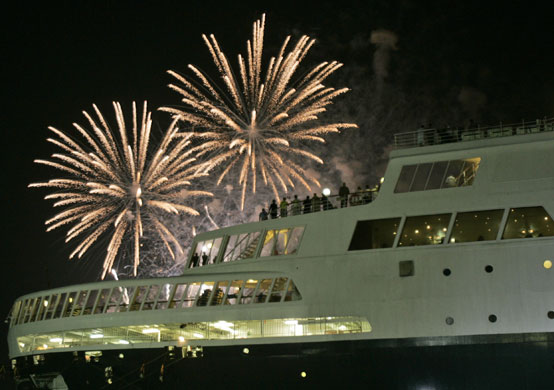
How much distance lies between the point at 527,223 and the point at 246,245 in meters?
9.87

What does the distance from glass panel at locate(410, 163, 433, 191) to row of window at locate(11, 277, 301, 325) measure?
524 cm

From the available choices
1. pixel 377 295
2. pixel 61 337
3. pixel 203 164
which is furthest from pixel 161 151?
pixel 377 295

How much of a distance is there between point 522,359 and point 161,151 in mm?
20892

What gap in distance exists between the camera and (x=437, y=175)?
19.8 m


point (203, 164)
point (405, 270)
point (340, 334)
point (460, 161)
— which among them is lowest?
point (340, 334)

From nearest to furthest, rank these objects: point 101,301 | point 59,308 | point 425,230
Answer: point 425,230
point 101,301
point 59,308

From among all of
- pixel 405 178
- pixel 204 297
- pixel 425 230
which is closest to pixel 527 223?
pixel 425 230

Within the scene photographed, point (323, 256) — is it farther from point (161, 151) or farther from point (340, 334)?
point (161, 151)

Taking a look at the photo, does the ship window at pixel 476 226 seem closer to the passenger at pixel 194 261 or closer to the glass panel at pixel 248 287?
the glass panel at pixel 248 287

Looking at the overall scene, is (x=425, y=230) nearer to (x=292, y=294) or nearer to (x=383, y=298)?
(x=383, y=298)

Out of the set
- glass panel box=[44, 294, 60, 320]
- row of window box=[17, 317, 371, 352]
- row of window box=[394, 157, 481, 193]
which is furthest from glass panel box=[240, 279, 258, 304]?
glass panel box=[44, 294, 60, 320]

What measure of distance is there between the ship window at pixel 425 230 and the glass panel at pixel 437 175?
1.01 m

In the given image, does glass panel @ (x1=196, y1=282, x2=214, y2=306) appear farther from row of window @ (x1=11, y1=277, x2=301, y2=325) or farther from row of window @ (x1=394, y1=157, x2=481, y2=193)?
row of window @ (x1=394, y1=157, x2=481, y2=193)

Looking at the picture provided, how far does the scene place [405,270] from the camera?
19281 millimetres
